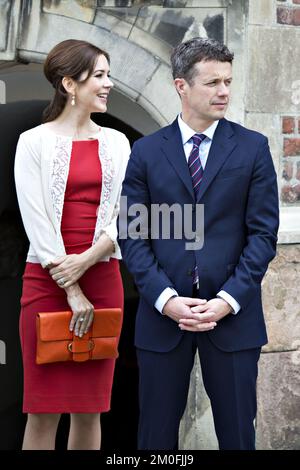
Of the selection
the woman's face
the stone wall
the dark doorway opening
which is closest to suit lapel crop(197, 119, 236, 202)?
the woman's face

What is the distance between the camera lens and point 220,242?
3.80m

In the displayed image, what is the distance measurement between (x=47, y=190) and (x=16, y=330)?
2931 mm

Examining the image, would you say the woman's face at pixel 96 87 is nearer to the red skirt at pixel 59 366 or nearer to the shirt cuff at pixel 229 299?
the red skirt at pixel 59 366

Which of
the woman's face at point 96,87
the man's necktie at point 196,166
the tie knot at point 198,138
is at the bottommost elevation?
the man's necktie at point 196,166

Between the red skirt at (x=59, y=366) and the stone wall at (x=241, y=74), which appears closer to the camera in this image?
the red skirt at (x=59, y=366)

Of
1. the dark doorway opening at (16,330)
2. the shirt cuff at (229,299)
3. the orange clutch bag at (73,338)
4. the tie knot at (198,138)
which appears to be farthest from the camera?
the dark doorway opening at (16,330)

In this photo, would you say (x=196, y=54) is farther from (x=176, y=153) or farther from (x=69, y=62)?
(x=69, y=62)

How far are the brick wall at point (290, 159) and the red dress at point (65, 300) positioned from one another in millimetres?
1175

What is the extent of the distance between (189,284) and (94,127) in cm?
107

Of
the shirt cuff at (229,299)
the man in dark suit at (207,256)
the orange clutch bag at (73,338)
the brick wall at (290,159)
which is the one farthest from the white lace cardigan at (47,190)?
the brick wall at (290,159)

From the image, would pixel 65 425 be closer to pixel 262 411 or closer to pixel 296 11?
pixel 262 411

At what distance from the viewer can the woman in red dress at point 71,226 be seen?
4.38 metres

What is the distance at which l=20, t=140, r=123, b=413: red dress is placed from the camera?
442 centimetres

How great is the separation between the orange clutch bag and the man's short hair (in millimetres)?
1134
